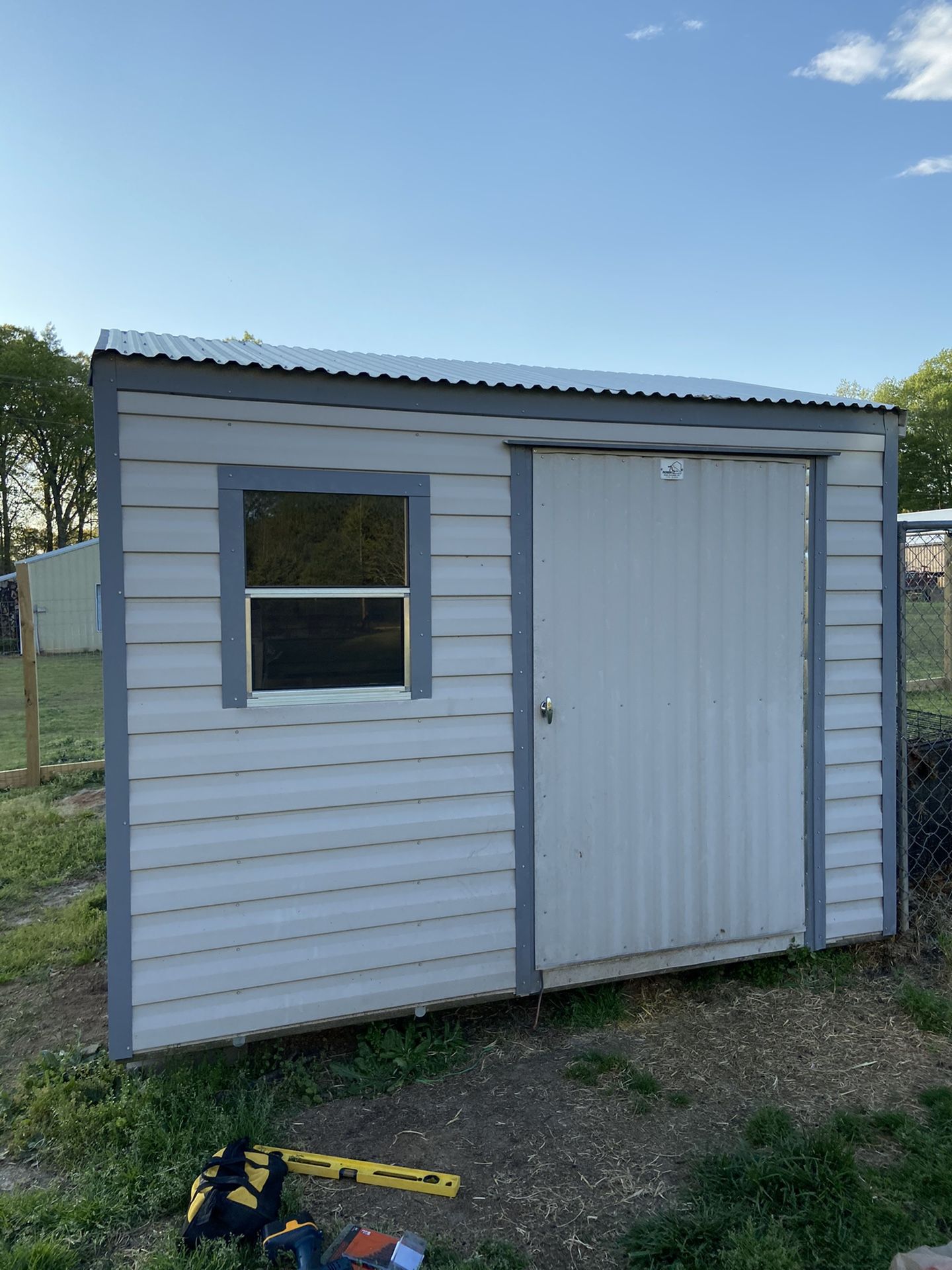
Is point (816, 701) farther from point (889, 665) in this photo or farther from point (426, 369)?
point (426, 369)

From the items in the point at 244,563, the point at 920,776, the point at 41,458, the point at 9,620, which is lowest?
the point at 920,776

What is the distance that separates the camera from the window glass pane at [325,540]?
117 inches

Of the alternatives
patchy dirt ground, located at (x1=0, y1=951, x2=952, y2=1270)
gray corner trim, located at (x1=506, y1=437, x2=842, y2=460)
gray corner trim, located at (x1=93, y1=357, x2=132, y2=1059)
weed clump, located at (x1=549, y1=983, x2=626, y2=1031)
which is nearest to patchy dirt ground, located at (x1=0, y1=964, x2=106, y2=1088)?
patchy dirt ground, located at (x1=0, y1=951, x2=952, y2=1270)

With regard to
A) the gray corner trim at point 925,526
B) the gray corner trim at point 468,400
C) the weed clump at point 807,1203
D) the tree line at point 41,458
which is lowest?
the weed clump at point 807,1203

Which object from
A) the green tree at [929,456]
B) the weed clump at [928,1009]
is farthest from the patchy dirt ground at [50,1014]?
the green tree at [929,456]

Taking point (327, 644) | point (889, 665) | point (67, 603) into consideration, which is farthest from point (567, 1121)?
point (67, 603)

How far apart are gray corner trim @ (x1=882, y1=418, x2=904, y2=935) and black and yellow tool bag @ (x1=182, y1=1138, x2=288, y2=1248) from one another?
10.0ft

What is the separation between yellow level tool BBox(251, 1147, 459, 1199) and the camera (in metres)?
2.34

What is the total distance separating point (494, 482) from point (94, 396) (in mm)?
1544

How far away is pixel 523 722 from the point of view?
3312mm

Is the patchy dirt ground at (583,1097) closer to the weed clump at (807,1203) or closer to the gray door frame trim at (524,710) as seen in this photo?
the weed clump at (807,1203)

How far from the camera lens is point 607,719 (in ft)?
11.3

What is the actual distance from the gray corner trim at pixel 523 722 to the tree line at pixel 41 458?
30046mm

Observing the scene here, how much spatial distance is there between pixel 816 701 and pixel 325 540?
240cm
